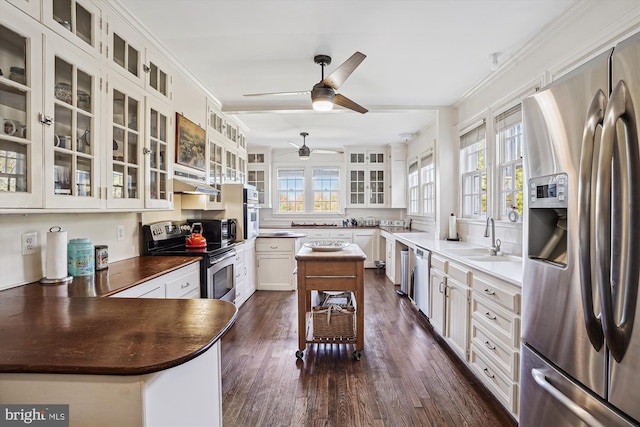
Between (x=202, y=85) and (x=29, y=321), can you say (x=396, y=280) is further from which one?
(x=29, y=321)

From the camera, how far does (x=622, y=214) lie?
0.89 meters

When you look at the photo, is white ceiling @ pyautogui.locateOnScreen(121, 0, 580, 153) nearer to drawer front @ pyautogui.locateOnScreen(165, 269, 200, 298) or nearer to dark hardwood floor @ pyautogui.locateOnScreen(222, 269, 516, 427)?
drawer front @ pyautogui.locateOnScreen(165, 269, 200, 298)

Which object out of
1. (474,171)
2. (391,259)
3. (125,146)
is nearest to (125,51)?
(125,146)

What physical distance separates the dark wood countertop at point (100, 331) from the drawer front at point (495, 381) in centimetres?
171

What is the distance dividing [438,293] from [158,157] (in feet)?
9.51

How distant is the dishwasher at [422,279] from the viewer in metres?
3.25

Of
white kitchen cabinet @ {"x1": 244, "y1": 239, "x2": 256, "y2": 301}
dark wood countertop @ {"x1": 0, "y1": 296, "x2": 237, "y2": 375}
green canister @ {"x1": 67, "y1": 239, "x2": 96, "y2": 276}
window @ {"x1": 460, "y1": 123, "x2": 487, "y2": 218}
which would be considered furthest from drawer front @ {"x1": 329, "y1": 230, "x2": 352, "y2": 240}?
dark wood countertop @ {"x1": 0, "y1": 296, "x2": 237, "y2": 375}

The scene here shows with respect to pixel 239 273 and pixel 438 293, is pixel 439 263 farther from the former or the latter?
pixel 239 273

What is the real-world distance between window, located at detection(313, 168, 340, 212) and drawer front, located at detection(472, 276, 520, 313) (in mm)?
4876

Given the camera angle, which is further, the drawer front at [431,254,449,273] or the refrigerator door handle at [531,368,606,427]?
the drawer front at [431,254,449,273]

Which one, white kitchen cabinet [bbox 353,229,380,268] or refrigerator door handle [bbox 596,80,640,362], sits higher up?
refrigerator door handle [bbox 596,80,640,362]

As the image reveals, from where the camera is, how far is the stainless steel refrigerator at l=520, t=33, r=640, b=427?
89 cm

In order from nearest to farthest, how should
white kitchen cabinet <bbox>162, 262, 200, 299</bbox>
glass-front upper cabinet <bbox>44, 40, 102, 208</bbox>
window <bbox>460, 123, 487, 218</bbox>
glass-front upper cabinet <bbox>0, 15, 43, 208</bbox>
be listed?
glass-front upper cabinet <bbox>0, 15, 43, 208</bbox>, glass-front upper cabinet <bbox>44, 40, 102, 208</bbox>, white kitchen cabinet <bbox>162, 262, 200, 299</bbox>, window <bbox>460, 123, 487, 218</bbox>

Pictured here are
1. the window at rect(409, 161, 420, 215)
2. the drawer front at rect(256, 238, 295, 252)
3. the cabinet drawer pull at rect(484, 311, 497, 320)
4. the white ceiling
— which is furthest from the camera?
the window at rect(409, 161, 420, 215)
